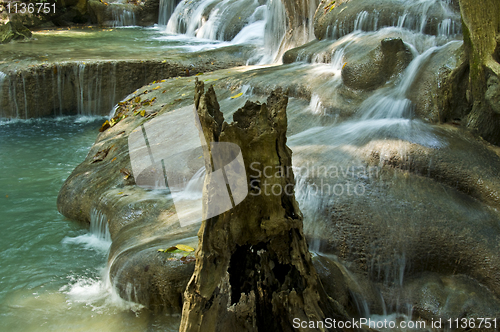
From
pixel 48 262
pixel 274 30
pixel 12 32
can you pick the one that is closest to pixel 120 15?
pixel 12 32

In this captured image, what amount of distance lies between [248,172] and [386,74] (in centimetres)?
352

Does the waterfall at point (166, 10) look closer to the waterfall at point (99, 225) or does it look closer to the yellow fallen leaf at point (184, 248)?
the waterfall at point (99, 225)

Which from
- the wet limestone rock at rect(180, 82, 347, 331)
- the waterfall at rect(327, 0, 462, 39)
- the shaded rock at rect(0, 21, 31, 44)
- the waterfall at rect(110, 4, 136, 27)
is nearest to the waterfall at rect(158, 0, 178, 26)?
the waterfall at rect(110, 4, 136, 27)

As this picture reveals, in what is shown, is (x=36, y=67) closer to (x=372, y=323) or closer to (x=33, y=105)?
(x=33, y=105)

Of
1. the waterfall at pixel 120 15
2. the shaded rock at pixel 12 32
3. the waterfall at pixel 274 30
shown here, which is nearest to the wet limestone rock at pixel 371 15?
the waterfall at pixel 274 30

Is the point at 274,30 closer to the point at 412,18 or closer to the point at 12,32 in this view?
the point at 412,18

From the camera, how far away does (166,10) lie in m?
16.1

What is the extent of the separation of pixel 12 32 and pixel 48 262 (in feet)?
31.5

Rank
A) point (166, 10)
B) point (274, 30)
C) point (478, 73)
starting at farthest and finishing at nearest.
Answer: point (166, 10) < point (274, 30) < point (478, 73)

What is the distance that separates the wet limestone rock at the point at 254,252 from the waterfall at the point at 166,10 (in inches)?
577

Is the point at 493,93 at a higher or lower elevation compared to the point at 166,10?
lower

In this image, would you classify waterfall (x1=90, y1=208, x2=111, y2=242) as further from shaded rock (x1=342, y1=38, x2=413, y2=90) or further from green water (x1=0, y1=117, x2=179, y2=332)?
shaded rock (x1=342, y1=38, x2=413, y2=90)

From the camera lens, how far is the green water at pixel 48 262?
339 centimetres

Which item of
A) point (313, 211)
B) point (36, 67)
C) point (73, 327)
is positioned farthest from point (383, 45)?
point (36, 67)
